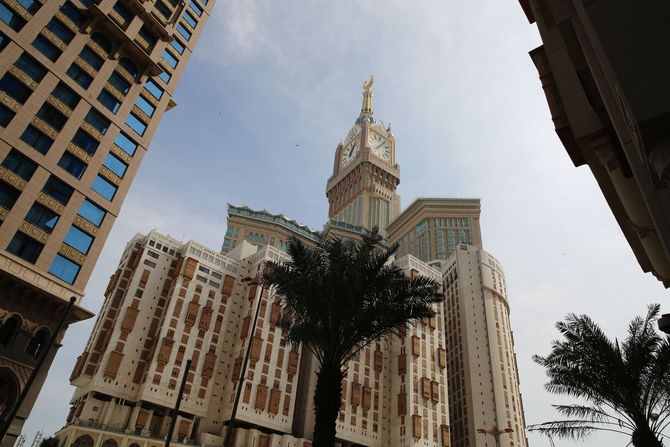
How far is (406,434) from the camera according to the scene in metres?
70.9

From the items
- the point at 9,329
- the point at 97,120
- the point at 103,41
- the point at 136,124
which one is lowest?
the point at 9,329

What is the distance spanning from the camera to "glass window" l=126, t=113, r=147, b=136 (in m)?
37.2

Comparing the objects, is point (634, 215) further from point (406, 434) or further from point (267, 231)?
point (267, 231)

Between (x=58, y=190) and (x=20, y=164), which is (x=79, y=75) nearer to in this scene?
(x=20, y=164)

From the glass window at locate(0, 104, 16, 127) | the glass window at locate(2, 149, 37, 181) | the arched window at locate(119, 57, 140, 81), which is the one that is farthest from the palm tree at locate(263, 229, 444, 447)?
the arched window at locate(119, 57, 140, 81)

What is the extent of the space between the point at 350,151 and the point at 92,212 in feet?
454

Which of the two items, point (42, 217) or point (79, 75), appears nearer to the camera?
point (42, 217)

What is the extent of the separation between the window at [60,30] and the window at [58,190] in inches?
418

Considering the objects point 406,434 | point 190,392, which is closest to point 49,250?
point 190,392

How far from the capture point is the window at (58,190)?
30703mm

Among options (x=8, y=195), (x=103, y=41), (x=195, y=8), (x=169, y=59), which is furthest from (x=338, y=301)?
(x=195, y=8)

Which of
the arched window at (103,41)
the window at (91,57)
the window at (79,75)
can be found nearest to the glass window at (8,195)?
the window at (79,75)

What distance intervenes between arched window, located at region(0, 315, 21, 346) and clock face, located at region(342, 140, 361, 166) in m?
138

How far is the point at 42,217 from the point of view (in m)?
29.9
